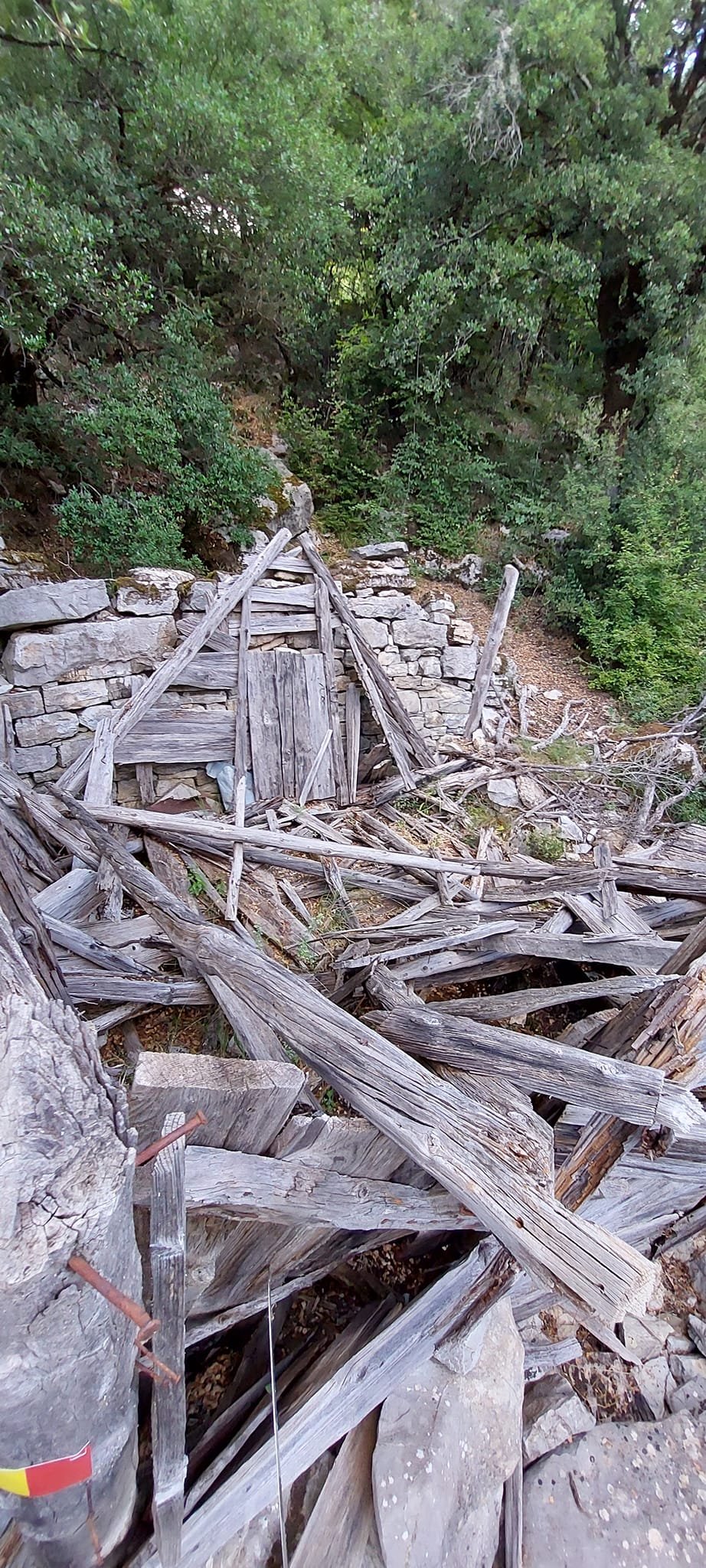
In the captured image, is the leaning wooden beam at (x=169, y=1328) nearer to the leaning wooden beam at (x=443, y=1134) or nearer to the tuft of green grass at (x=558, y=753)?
the leaning wooden beam at (x=443, y=1134)

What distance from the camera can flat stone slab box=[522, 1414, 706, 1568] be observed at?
2.97 m

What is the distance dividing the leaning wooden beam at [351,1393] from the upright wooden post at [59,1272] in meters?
0.78

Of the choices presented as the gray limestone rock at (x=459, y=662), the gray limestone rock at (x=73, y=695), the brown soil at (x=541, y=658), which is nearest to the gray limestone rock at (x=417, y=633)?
the gray limestone rock at (x=459, y=662)

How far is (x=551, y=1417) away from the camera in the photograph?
3281mm

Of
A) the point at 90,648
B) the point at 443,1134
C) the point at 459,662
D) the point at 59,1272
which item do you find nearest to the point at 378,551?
the point at 459,662

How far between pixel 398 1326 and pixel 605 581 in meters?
8.92

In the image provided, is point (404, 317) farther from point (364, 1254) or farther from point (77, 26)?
point (364, 1254)

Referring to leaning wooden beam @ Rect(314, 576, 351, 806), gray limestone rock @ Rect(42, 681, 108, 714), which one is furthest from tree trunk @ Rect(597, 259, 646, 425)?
gray limestone rock @ Rect(42, 681, 108, 714)

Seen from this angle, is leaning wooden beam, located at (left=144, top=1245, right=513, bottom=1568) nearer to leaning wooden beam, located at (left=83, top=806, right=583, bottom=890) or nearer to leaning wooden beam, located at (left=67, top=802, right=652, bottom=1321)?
leaning wooden beam, located at (left=67, top=802, right=652, bottom=1321)

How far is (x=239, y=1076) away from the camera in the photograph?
177 cm

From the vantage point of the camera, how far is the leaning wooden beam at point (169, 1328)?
165 cm

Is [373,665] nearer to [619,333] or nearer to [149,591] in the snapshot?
[149,591]

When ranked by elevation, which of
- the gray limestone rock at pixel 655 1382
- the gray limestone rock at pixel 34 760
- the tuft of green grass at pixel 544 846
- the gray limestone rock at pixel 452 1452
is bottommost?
the gray limestone rock at pixel 655 1382

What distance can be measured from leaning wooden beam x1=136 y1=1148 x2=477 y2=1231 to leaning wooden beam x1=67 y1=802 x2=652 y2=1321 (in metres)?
0.25
